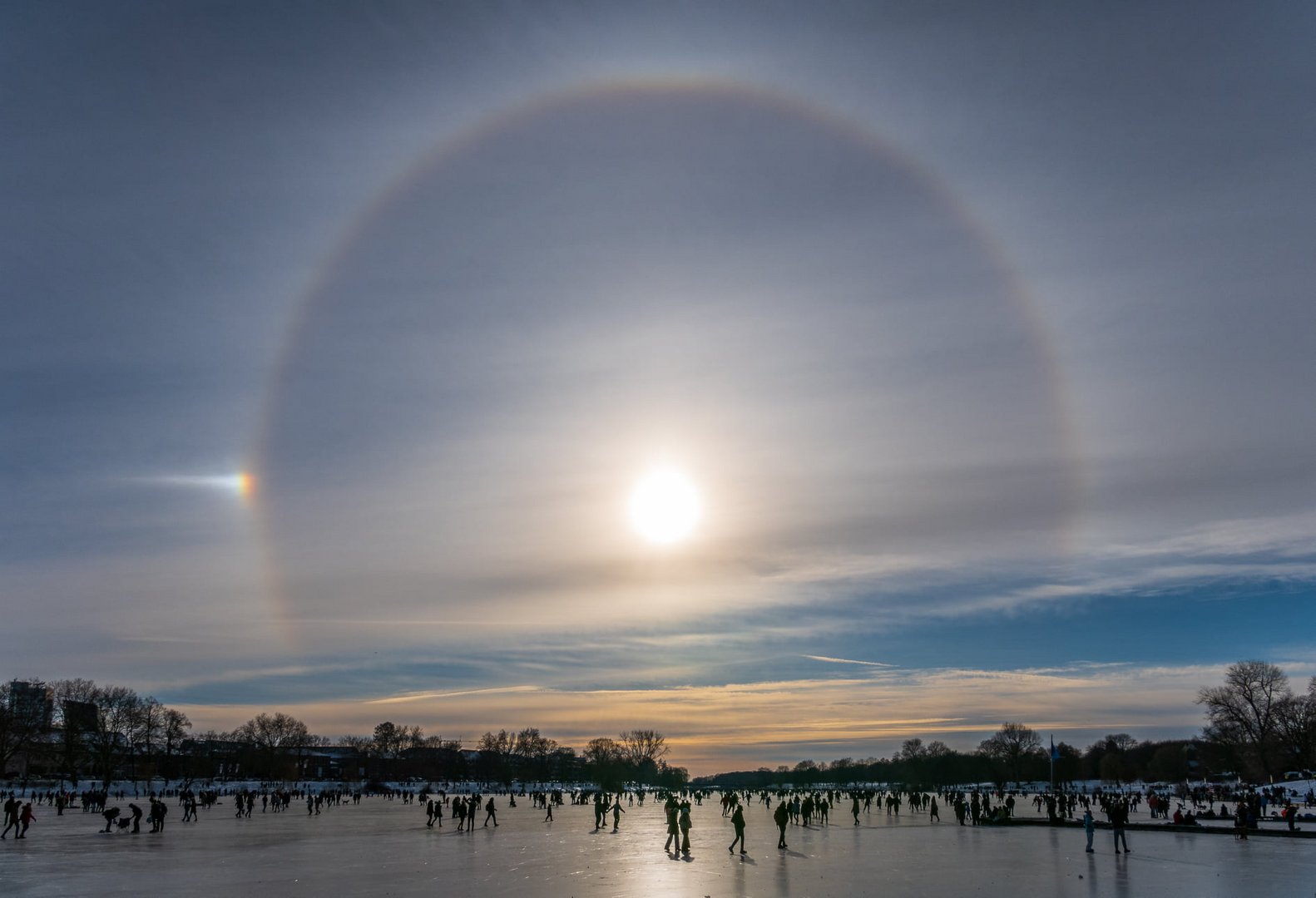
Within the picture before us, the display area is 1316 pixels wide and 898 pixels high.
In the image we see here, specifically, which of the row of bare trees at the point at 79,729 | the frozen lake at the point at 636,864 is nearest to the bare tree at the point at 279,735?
the row of bare trees at the point at 79,729

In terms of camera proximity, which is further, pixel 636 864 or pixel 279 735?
pixel 279 735

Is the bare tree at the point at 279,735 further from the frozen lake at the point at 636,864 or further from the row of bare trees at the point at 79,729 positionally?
the frozen lake at the point at 636,864

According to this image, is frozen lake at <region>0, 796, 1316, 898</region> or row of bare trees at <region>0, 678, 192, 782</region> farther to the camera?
row of bare trees at <region>0, 678, 192, 782</region>

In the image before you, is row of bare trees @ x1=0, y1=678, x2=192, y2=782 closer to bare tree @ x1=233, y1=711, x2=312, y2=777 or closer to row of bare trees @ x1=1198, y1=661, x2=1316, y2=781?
bare tree @ x1=233, y1=711, x2=312, y2=777

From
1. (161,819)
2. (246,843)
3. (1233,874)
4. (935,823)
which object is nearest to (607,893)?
(1233,874)

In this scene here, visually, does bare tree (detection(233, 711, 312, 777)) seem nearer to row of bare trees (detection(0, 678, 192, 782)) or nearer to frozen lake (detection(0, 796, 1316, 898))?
row of bare trees (detection(0, 678, 192, 782))

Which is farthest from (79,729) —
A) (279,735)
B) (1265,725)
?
(1265,725)

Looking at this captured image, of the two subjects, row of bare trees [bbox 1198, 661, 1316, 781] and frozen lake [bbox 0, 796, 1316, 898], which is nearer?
frozen lake [bbox 0, 796, 1316, 898]

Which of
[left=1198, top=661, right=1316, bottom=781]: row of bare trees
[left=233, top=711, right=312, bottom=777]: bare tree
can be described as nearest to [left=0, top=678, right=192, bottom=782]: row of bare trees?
[left=233, top=711, right=312, bottom=777]: bare tree

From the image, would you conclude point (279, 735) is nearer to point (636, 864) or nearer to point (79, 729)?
point (79, 729)
